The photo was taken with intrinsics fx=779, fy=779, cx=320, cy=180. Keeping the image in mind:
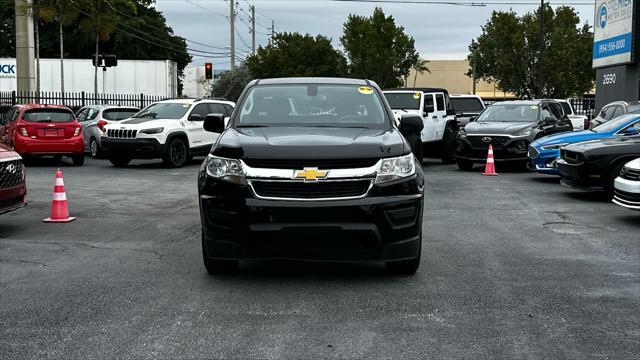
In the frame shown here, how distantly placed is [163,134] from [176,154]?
0.74 m

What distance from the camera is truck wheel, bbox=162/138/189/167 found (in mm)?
19703

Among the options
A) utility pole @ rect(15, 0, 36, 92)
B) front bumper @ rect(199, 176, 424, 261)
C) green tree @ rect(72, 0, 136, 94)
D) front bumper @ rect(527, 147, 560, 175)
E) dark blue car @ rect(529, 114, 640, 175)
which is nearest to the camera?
front bumper @ rect(199, 176, 424, 261)

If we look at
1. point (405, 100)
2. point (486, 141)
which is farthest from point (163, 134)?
point (486, 141)

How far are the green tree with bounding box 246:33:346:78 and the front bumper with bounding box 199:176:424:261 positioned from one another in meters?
64.8

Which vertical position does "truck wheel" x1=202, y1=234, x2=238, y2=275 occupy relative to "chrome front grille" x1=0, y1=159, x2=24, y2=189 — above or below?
below

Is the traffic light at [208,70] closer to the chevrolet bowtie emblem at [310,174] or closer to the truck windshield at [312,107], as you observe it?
the truck windshield at [312,107]

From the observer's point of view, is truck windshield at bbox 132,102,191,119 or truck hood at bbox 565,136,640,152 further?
truck windshield at bbox 132,102,191,119

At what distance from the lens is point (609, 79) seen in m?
35.2

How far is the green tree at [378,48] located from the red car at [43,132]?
50.9 m

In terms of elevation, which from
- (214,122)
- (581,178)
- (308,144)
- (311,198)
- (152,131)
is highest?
(214,122)

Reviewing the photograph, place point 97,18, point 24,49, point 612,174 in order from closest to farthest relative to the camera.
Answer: point 612,174 < point 24,49 < point 97,18

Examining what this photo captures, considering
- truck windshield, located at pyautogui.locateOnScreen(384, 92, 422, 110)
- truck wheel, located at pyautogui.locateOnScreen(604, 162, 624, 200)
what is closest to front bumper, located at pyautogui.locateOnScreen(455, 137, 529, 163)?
truck windshield, located at pyautogui.locateOnScreen(384, 92, 422, 110)

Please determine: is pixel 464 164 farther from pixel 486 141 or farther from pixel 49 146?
pixel 49 146

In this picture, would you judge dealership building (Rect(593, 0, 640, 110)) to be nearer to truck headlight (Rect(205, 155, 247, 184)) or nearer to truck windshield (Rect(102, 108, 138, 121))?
truck windshield (Rect(102, 108, 138, 121))
